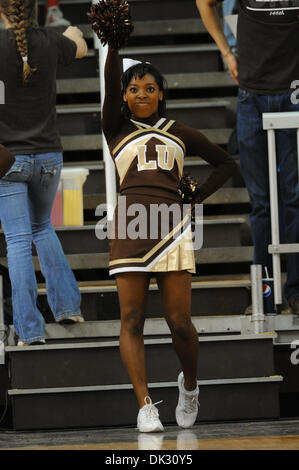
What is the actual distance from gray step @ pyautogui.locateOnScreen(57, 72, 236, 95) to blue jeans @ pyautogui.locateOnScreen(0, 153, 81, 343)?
2.11 meters

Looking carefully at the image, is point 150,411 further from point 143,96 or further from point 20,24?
point 20,24

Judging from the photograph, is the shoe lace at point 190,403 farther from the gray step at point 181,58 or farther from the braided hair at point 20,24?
the gray step at point 181,58

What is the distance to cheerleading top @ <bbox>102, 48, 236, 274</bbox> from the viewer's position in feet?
14.0

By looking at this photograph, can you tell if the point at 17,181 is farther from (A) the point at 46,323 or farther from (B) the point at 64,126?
(B) the point at 64,126

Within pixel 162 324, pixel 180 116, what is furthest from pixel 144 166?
pixel 180 116

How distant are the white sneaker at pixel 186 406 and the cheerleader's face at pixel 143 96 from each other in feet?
3.70

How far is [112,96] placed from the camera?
431cm

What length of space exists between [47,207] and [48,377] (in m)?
0.83

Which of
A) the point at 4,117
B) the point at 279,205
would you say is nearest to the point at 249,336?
the point at 279,205

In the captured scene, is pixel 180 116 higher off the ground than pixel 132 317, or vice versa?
pixel 180 116

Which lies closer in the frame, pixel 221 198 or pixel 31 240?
pixel 31 240

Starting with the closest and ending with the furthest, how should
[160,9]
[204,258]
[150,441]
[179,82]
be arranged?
[150,441]
[204,258]
[179,82]
[160,9]

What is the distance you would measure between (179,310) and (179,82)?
9.96 feet

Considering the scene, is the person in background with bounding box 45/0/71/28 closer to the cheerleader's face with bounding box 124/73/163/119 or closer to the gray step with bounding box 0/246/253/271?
the gray step with bounding box 0/246/253/271
